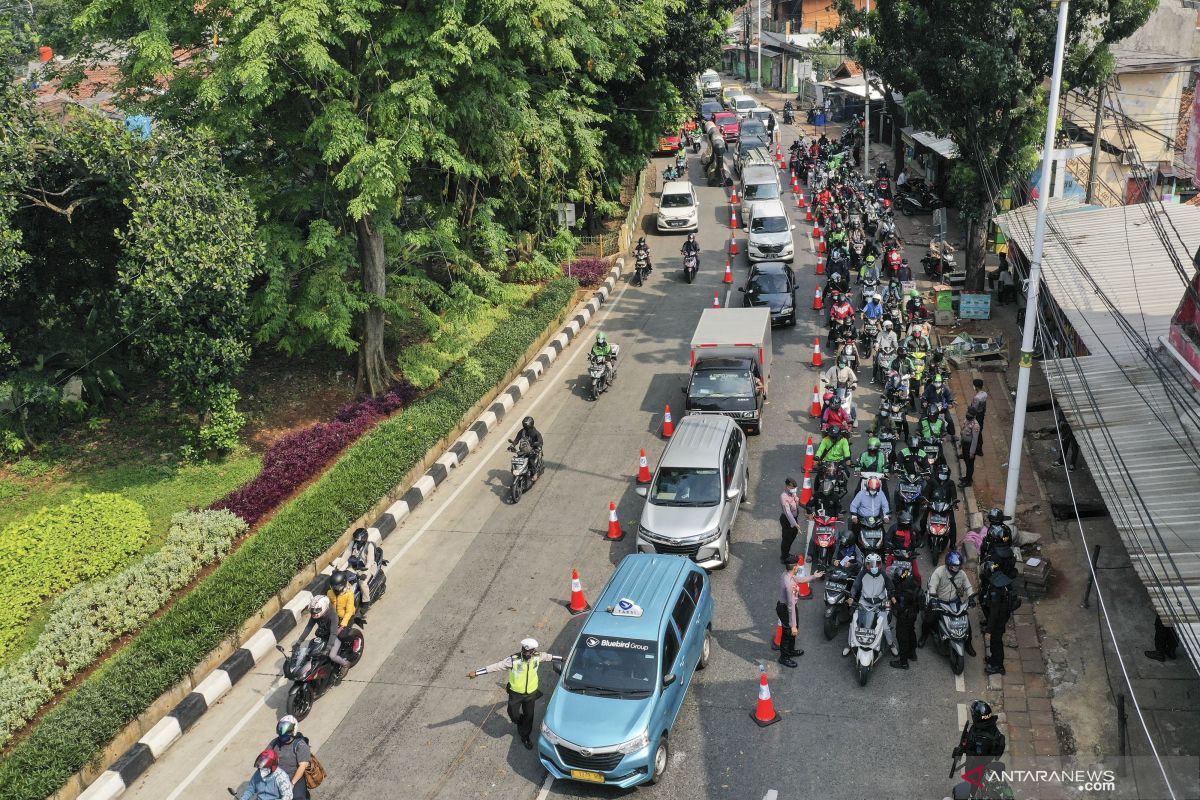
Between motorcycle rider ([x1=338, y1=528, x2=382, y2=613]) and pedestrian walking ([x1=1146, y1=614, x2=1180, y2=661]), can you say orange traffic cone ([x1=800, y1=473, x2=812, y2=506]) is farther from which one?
motorcycle rider ([x1=338, y1=528, x2=382, y2=613])

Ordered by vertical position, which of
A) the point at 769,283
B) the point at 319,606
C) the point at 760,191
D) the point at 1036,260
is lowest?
the point at 319,606

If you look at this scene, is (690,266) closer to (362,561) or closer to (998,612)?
(362,561)

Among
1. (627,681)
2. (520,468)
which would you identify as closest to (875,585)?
(627,681)

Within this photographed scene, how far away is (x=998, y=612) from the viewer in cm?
1277

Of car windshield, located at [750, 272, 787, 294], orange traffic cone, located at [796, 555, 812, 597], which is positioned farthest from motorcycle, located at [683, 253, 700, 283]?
orange traffic cone, located at [796, 555, 812, 597]

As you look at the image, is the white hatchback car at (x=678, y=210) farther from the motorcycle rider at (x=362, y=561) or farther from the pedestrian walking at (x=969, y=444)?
the motorcycle rider at (x=362, y=561)

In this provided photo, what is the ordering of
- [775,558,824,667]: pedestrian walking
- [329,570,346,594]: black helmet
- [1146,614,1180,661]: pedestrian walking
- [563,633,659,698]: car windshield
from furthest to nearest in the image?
[329,570,346,594]: black helmet, [775,558,824,667]: pedestrian walking, [1146,614,1180,661]: pedestrian walking, [563,633,659,698]: car windshield

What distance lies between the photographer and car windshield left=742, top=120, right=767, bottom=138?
50.9m

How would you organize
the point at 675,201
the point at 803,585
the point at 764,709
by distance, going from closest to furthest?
the point at 764,709 → the point at 803,585 → the point at 675,201

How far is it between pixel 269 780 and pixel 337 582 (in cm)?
372

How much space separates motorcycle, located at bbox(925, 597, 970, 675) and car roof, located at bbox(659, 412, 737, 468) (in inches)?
182

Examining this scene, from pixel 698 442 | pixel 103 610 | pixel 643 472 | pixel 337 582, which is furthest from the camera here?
pixel 643 472

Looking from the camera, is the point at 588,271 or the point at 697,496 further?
the point at 588,271

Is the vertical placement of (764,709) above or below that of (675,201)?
below
